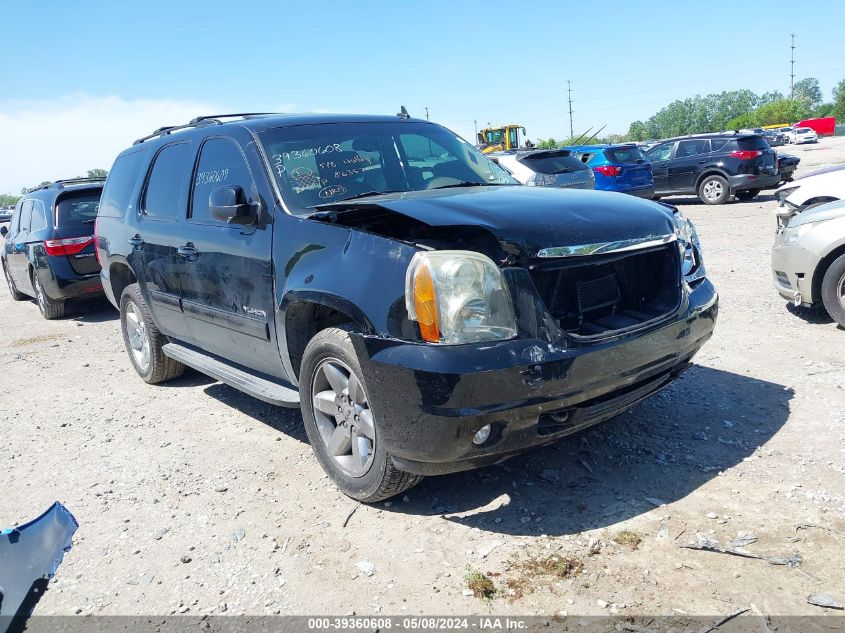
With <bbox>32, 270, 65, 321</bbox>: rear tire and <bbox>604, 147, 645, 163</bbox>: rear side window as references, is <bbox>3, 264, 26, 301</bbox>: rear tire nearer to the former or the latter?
<bbox>32, 270, 65, 321</bbox>: rear tire

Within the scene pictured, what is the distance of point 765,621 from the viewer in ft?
7.84

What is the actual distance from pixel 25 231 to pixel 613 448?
31.8ft

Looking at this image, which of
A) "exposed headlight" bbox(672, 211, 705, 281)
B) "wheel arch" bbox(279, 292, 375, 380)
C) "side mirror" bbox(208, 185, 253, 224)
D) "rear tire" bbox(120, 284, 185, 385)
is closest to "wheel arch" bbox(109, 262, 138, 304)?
"rear tire" bbox(120, 284, 185, 385)

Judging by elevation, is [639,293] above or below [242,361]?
above

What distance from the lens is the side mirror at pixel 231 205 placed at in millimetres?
3826

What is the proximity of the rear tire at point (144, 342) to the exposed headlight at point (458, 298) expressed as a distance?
11.3ft

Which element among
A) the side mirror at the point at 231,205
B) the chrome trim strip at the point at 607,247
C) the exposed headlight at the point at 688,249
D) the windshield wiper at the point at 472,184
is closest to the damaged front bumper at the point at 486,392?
the chrome trim strip at the point at 607,247

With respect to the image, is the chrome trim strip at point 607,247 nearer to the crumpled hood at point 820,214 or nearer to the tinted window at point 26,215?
the crumpled hood at point 820,214

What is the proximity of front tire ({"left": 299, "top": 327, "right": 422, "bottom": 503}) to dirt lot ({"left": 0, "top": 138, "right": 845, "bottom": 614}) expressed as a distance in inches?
7.6

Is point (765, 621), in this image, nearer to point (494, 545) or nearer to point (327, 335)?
point (494, 545)

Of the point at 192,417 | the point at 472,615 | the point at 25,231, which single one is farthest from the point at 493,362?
the point at 25,231

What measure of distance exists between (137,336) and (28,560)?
4591 mm

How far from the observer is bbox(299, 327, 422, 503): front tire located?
3.23 meters

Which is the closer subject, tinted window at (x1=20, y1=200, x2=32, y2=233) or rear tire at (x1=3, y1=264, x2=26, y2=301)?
tinted window at (x1=20, y1=200, x2=32, y2=233)
